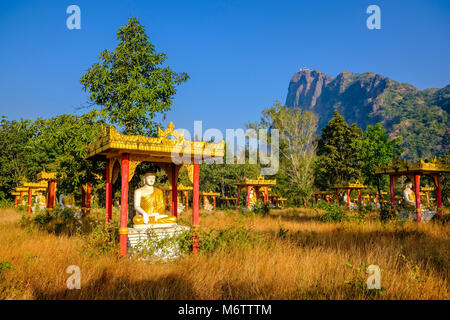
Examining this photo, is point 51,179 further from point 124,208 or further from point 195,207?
point 195,207

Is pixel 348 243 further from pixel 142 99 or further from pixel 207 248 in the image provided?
pixel 142 99

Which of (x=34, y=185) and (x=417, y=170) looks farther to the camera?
(x=34, y=185)

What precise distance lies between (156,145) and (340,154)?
31.5 metres

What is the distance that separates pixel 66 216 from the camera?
568 inches

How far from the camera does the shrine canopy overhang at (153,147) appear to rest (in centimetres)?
666

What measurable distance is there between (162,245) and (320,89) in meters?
208

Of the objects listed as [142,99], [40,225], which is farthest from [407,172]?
[40,225]

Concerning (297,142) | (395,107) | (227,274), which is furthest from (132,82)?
(395,107)

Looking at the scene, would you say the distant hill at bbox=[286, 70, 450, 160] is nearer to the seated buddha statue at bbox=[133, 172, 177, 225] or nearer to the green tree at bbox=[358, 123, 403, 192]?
the green tree at bbox=[358, 123, 403, 192]

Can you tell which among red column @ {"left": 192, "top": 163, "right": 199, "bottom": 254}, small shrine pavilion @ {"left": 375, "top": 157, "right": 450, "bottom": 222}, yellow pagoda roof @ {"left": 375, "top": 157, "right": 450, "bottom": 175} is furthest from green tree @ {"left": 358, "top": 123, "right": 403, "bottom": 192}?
red column @ {"left": 192, "top": 163, "right": 199, "bottom": 254}

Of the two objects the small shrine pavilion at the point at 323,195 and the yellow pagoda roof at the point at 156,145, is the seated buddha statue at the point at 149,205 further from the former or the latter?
the small shrine pavilion at the point at 323,195

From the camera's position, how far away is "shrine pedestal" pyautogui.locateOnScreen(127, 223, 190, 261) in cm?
672

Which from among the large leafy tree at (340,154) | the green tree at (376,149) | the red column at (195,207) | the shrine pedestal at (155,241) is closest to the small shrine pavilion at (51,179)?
the shrine pedestal at (155,241)

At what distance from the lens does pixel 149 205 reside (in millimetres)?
7828
